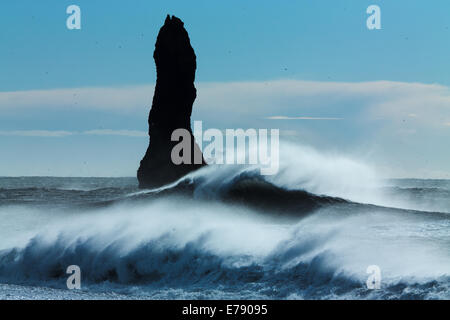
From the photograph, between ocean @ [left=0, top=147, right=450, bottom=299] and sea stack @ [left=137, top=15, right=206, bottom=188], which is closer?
ocean @ [left=0, top=147, right=450, bottom=299]

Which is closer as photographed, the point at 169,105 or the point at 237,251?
the point at 237,251

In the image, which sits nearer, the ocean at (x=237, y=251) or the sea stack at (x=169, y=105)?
the ocean at (x=237, y=251)

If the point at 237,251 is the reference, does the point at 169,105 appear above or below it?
above

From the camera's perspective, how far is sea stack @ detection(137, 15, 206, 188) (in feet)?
151

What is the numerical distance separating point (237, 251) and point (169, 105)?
35.0 meters

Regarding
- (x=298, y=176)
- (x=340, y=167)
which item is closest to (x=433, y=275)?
(x=298, y=176)

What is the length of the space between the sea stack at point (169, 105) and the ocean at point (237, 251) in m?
26.2

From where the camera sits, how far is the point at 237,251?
12586mm

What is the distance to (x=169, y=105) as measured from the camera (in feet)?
153

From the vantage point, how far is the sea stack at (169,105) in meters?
45.9

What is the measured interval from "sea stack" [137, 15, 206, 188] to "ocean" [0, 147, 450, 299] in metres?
26.2
